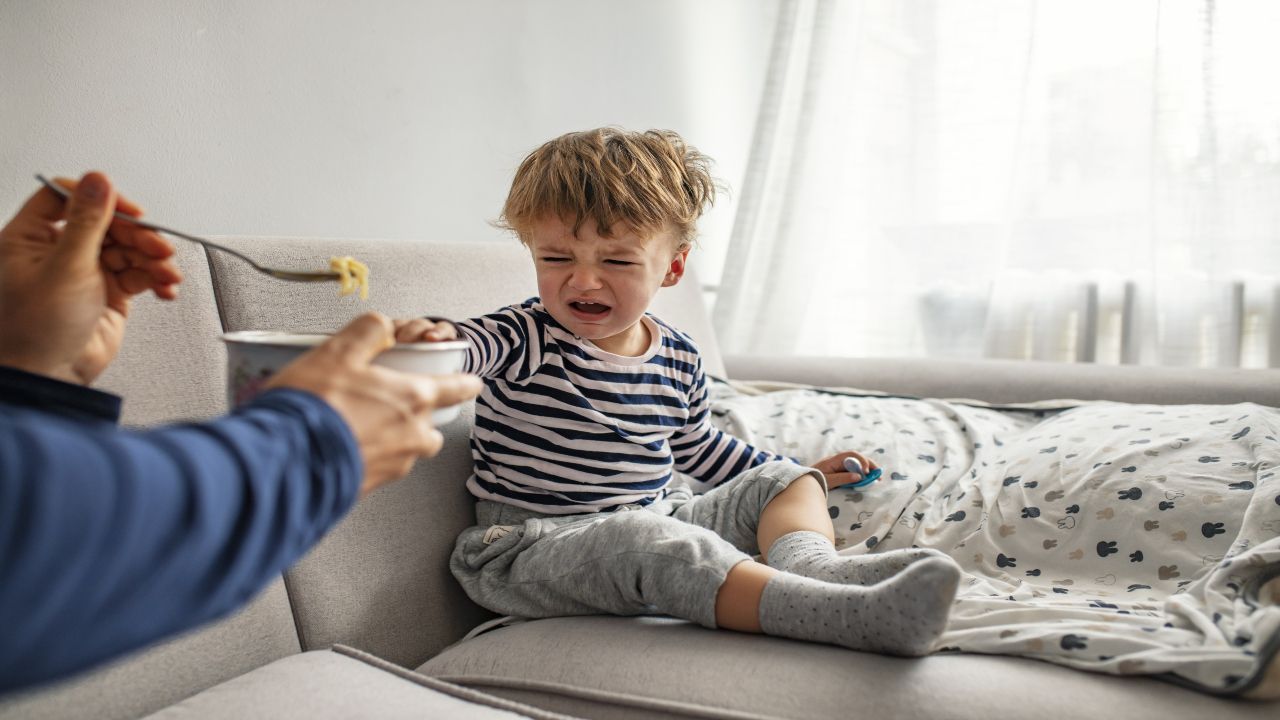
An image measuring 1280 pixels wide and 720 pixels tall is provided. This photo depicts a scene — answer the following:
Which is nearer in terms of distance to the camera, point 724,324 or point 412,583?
point 412,583

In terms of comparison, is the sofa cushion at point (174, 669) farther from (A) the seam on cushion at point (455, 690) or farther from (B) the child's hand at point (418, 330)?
(B) the child's hand at point (418, 330)

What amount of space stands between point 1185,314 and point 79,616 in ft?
7.31

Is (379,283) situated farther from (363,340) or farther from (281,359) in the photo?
(363,340)

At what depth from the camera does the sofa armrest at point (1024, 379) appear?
5.29ft

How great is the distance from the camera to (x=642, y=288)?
1247mm

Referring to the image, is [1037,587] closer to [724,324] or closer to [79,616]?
[79,616]

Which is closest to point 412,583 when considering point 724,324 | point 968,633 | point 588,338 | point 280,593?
point 280,593

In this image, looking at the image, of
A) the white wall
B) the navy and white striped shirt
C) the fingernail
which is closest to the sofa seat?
the navy and white striped shirt

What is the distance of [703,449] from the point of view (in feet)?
4.73

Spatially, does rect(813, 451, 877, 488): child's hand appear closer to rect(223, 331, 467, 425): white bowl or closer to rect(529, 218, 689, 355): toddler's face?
rect(529, 218, 689, 355): toddler's face

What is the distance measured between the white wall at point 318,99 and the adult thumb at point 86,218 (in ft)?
2.06

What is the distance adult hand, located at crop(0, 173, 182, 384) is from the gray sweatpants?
547mm

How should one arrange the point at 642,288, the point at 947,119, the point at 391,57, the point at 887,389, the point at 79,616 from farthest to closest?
1. the point at 947,119
2. the point at 887,389
3. the point at 391,57
4. the point at 642,288
5. the point at 79,616

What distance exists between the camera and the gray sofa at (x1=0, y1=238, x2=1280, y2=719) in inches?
33.7
